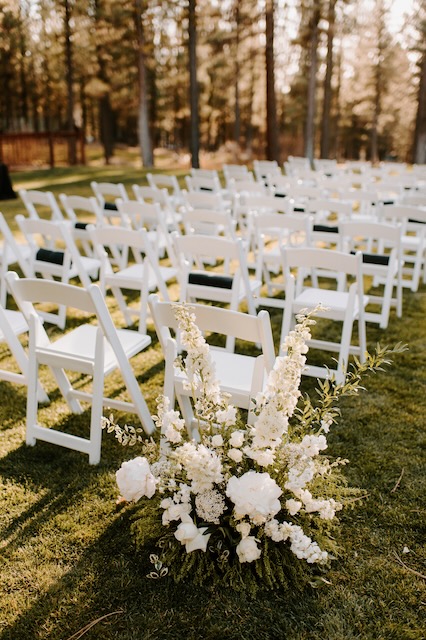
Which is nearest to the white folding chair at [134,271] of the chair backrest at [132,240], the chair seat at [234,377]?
the chair backrest at [132,240]

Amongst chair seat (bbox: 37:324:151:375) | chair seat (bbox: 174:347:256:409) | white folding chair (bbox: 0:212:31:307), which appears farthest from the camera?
white folding chair (bbox: 0:212:31:307)

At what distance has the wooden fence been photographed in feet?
70.2

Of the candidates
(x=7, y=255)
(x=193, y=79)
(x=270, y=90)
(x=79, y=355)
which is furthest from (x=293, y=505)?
(x=270, y=90)

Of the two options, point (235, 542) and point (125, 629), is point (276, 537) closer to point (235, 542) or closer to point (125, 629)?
point (235, 542)

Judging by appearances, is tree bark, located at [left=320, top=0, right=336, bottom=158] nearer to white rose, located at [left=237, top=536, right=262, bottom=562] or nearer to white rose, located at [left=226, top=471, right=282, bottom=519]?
white rose, located at [left=226, top=471, right=282, bottom=519]

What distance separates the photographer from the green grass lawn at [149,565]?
2.36 m

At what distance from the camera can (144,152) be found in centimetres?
2288

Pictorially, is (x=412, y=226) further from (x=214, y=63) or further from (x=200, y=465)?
(x=214, y=63)

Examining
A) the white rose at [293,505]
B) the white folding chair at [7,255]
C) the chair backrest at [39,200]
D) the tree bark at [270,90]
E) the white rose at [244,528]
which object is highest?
the tree bark at [270,90]

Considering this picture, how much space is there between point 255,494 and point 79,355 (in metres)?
1.56

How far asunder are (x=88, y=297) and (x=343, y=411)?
2033mm

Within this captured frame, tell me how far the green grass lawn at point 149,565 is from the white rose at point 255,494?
1.54 feet

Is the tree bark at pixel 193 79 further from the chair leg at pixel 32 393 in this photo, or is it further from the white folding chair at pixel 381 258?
the chair leg at pixel 32 393

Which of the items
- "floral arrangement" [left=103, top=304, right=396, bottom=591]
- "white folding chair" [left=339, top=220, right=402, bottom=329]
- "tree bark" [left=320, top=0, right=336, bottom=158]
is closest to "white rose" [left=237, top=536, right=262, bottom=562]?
"floral arrangement" [left=103, top=304, right=396, bottom=591]
